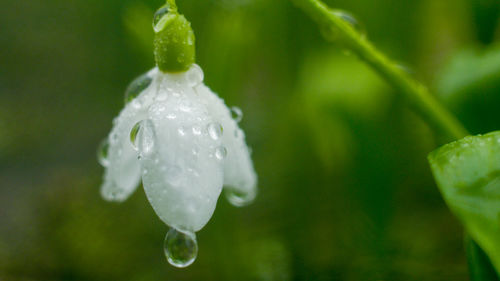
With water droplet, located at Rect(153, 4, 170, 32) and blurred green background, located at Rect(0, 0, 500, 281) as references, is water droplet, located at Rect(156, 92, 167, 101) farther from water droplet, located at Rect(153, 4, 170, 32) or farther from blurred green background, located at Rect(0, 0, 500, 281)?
blurred green background, located at Rect(0, 0, 500, 281)

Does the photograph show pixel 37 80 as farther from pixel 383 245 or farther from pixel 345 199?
pixel 383 245

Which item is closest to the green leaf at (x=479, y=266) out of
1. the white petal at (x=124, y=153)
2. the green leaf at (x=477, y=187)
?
the green leaf at (x=477, y=187)

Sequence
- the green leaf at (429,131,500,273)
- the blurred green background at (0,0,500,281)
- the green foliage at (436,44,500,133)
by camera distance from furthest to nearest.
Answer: the blurred green background at (0,0,500,281), the green foliage at (436,44,500,133), the green leaf at (429,131,500,273)

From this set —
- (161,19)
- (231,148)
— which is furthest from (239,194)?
(161,19)

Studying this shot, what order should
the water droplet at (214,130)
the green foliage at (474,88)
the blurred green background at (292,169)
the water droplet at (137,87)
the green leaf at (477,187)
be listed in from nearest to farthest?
the green leaf at (477,187), the water droplet at (214,130), the water droplet at (137,87), the green foliage at (474,88), the blurred green background at (292,169)

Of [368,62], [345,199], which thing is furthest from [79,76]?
[368,62]

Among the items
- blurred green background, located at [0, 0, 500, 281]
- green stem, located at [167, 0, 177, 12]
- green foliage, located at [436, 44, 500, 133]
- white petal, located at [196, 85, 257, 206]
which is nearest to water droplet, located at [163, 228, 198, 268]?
white petal, located at [196, 85, 257, 206]

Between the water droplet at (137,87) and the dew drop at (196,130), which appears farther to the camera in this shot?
the water droplet at (137,87)

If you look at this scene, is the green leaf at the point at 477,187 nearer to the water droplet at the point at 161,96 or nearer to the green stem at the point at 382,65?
the green stem at the point at 382,65
